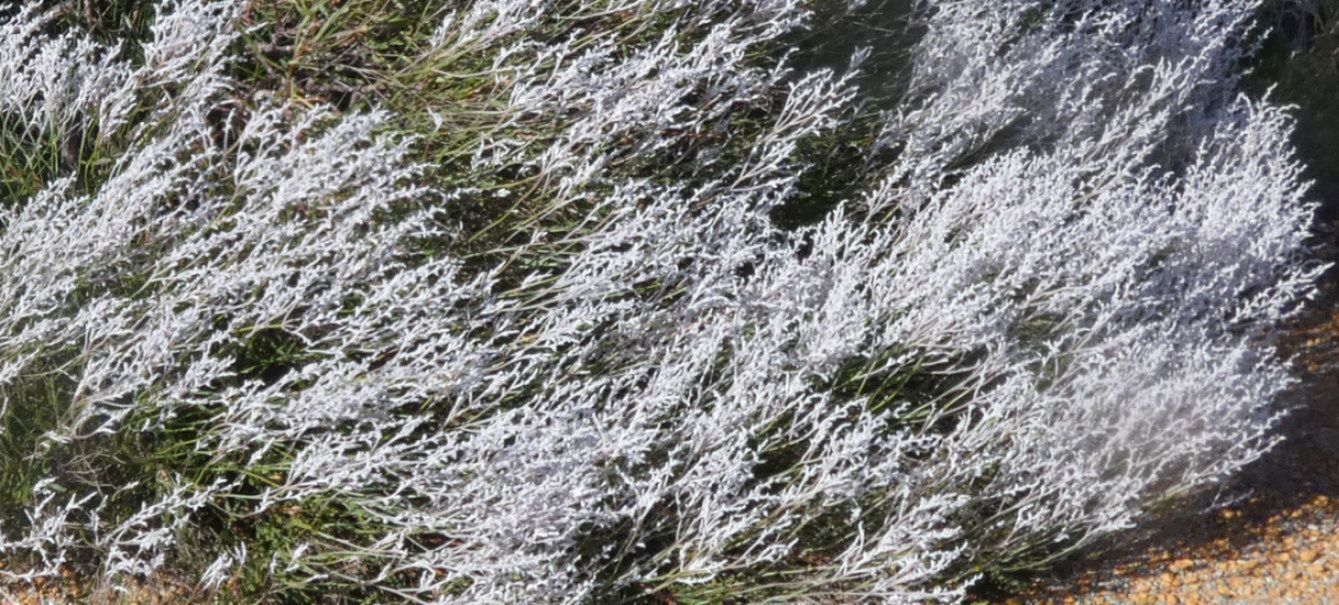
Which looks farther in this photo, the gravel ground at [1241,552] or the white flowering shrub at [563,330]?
the gravel ground at [1241,552]

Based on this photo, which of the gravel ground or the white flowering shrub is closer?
the white flowering shrub

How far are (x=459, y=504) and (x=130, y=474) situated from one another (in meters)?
0.80

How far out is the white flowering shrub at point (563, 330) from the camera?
2730 millimetres

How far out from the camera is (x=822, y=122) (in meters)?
3.88

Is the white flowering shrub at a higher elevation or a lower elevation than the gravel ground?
higher

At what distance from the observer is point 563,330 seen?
2863mm

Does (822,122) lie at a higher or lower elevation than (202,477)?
higher

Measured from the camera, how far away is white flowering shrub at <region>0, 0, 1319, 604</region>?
107 inches

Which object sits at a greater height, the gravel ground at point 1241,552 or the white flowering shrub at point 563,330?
the white flowering shrub at point 563,330

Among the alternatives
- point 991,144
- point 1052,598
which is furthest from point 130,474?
point 991,144

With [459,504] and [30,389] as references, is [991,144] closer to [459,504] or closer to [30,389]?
[459,504]

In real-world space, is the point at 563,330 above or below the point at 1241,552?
above

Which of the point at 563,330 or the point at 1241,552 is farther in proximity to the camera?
the point at 1241,552

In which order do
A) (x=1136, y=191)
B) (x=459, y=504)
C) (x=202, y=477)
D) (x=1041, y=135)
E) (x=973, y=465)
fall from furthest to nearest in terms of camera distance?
(x=1041, y=135) < (x=1136, y=191) < (x=973, y=465) < (x=202, y=477) < (x=459, y=504)
